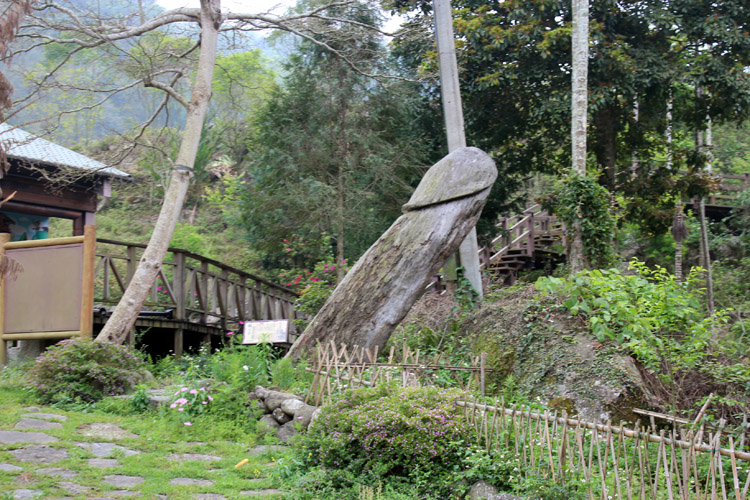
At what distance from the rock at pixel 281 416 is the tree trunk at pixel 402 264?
5.50ft

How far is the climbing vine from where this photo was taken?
11070mm

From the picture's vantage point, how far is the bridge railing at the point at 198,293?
446 inches

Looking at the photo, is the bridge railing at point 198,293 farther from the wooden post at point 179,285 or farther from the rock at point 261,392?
the rock at point 261,392

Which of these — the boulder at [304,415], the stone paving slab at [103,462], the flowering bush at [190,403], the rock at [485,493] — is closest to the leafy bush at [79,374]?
the flowering bush at [190,403]

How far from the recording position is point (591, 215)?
11133 millimetres

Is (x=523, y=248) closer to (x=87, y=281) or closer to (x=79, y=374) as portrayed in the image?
(x=87, y=281)

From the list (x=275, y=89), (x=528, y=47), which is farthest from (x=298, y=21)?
(x=528, y=47)

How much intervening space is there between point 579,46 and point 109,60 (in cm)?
912

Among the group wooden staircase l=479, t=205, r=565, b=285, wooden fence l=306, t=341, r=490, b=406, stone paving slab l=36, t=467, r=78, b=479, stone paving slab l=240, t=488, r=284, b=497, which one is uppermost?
wooden staircase l=479, t=205, r=565, b=285

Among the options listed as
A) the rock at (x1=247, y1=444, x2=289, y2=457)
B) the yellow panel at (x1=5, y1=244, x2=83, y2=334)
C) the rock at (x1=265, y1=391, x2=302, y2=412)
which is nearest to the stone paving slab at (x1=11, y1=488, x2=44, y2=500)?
the rock at (x1=247, y1=444, x2=289, y2=457)

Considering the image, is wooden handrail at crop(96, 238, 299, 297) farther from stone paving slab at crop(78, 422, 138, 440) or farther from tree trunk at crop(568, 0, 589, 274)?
tree trunk at crop(568, 0, 589, 274)

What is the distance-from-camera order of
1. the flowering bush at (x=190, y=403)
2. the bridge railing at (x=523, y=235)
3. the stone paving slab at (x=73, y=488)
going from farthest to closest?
the bridge railing at (x=523, y=235) < the flowering bush at (x=190, y=403) < the stone paving slab at (x=73, y=488)

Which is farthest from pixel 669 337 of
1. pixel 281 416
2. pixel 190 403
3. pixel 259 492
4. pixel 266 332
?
pixel 190 403

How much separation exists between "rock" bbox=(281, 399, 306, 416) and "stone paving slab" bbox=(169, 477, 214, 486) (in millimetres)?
1633
